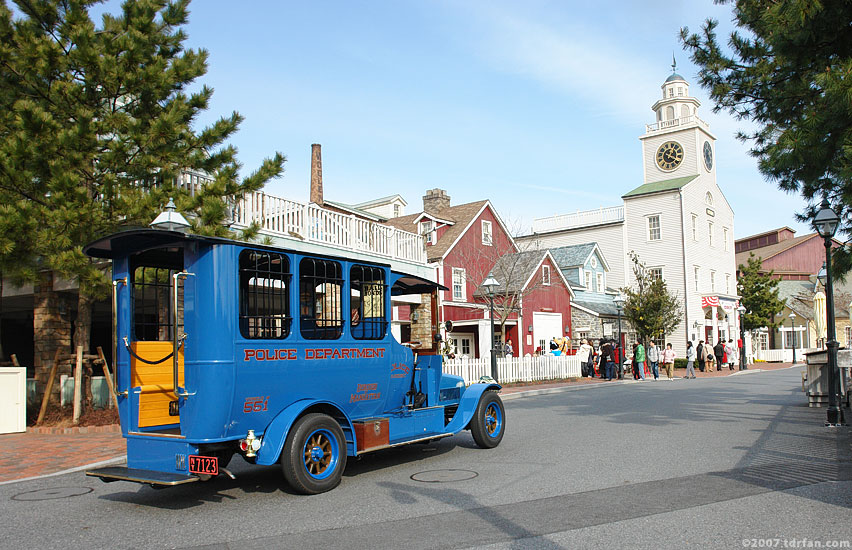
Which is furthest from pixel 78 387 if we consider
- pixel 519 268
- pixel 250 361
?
pixel 519 268

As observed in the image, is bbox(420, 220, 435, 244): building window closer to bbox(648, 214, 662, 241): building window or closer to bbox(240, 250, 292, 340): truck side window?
bbox(648, 214, 662, 241): building window

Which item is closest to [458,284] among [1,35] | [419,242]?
[419,242]

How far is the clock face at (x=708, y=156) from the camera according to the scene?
48.7 m

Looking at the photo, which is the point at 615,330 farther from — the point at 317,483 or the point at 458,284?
the point at 317,483

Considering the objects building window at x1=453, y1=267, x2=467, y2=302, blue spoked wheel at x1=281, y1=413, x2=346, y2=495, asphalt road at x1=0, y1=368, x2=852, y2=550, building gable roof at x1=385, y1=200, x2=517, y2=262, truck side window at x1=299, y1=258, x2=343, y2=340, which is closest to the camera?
asphalt road at x1=0, y1=368, x2=852, y2=550

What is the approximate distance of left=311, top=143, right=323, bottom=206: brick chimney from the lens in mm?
36625

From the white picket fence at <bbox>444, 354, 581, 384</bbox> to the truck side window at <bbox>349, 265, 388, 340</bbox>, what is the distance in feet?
40.8

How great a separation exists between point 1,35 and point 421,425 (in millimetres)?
10221

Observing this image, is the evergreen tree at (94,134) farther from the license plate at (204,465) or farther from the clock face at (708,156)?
the clock face at (708,156)

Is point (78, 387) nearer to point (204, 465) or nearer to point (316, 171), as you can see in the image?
point (204, 465)

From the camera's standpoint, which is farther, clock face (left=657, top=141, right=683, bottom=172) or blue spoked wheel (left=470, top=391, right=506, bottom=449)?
clock face (left=657, top=141, right=683, bottom=172)

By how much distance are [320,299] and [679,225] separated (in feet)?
135

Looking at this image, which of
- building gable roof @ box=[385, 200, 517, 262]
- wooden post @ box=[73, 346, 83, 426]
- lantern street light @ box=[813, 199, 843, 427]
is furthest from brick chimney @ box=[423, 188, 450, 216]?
lantern street light @ box=[813, 199, 843, 427]

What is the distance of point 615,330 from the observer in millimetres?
42656
